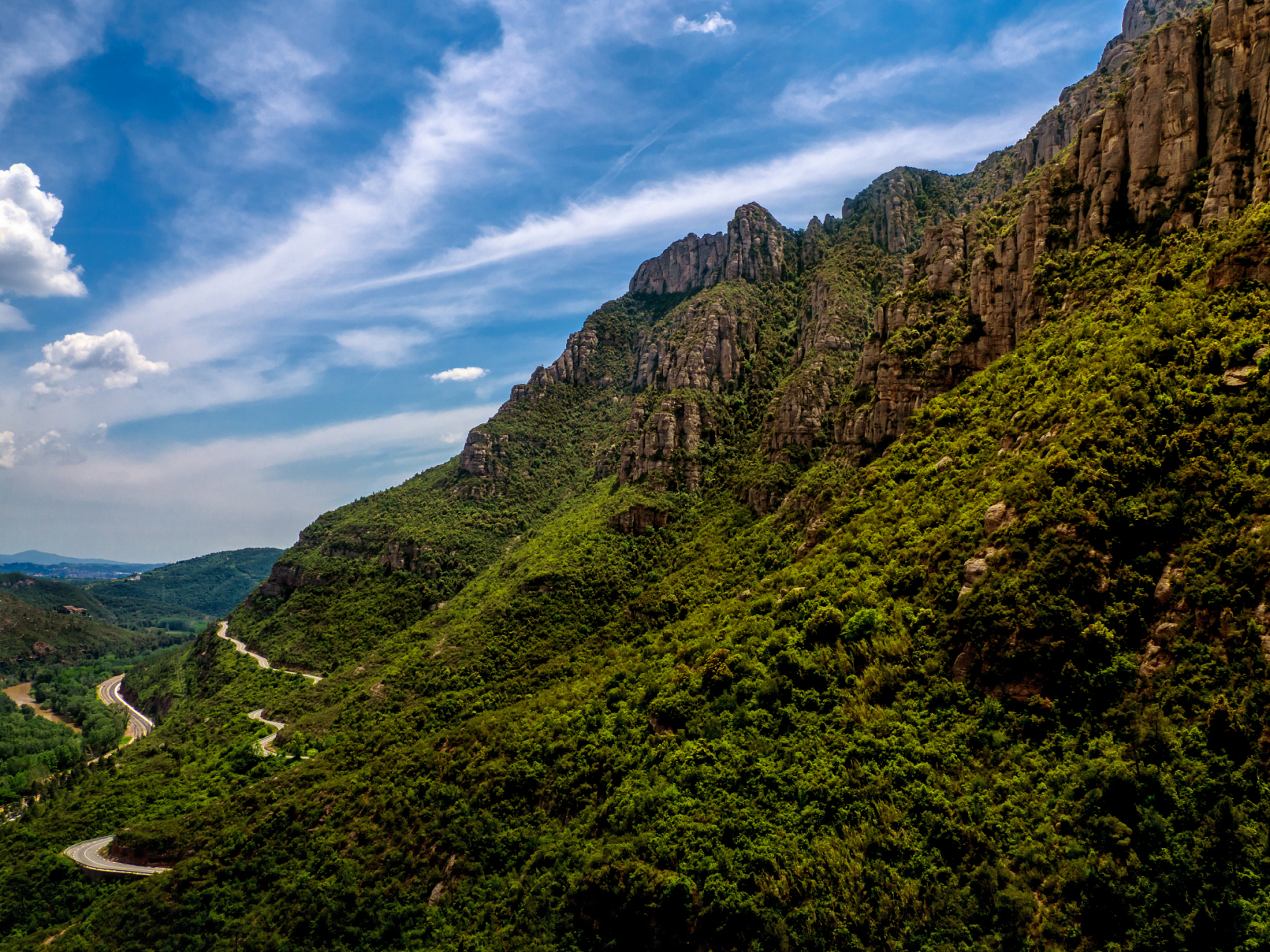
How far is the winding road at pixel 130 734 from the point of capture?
69688mm

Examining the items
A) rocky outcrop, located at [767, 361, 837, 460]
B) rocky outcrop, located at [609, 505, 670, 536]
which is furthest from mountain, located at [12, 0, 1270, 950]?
rocky outcrop, located at [767, 361, 837, 460]

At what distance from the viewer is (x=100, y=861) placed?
72438mm

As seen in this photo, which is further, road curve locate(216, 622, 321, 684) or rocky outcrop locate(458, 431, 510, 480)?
rocky outcrop locate(458, 431, 510, 480)

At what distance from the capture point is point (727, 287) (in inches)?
7264

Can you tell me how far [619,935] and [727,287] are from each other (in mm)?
172647

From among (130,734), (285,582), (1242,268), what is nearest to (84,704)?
(130,734)

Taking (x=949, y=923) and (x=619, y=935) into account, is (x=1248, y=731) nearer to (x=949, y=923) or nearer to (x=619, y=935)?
(x=949, y=923)

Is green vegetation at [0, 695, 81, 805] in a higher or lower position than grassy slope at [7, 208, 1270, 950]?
lower

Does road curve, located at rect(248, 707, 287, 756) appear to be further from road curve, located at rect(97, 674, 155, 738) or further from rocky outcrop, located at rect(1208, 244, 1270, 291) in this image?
rocky outcrop, located at rect(1208, 244, 1270, 291)

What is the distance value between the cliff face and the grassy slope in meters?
4.41

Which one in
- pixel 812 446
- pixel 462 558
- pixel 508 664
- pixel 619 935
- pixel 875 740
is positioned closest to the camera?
pixel 875 740

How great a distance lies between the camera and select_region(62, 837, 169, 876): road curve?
68750 millimetres

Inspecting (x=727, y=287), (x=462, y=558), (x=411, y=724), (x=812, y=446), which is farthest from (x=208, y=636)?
(x=727, y=287)

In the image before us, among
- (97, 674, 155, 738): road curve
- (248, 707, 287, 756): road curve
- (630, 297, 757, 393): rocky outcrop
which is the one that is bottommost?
(97, 674, 155, 738): road curve
